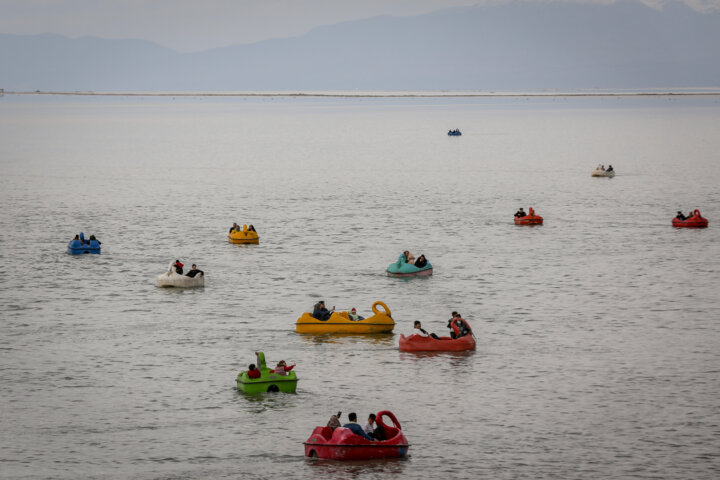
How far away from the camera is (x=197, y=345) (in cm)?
5078

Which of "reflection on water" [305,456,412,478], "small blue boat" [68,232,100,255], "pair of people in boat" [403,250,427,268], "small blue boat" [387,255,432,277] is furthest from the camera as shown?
"small blue boat" [68,232,100,255]

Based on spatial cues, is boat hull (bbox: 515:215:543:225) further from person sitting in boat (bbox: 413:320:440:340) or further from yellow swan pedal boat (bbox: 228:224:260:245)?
person sitting in boat (bbox: 413:320:440:340)

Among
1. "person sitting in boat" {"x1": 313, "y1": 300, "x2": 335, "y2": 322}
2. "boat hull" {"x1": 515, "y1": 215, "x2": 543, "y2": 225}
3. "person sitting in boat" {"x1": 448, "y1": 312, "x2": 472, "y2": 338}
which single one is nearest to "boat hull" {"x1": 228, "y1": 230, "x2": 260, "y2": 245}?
"boat hull" {"x1": 515, "y1": 215, "x2": 543, "y2": 225}

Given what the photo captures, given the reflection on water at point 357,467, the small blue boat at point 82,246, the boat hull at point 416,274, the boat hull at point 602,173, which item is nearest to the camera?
the reflection on water at point 357,467

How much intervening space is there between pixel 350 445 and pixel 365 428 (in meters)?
1.09

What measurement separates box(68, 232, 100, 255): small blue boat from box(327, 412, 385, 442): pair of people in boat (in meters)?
43.4

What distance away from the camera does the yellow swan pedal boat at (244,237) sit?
7956 centimetres

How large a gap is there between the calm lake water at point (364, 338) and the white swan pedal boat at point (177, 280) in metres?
1.22

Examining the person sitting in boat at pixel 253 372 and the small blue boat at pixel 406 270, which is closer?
the person sitting in boat at pixel 253 372

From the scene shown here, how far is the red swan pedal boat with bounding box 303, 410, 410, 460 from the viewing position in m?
35.6

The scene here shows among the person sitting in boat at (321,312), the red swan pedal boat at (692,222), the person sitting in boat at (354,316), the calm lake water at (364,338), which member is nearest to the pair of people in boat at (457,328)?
the calm lake water at (364,338)

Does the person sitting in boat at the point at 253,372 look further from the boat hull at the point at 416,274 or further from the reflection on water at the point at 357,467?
the boat hull at the point at 416,274

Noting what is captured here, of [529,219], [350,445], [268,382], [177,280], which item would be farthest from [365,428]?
[529,219]

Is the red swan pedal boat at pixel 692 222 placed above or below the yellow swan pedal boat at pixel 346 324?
above
